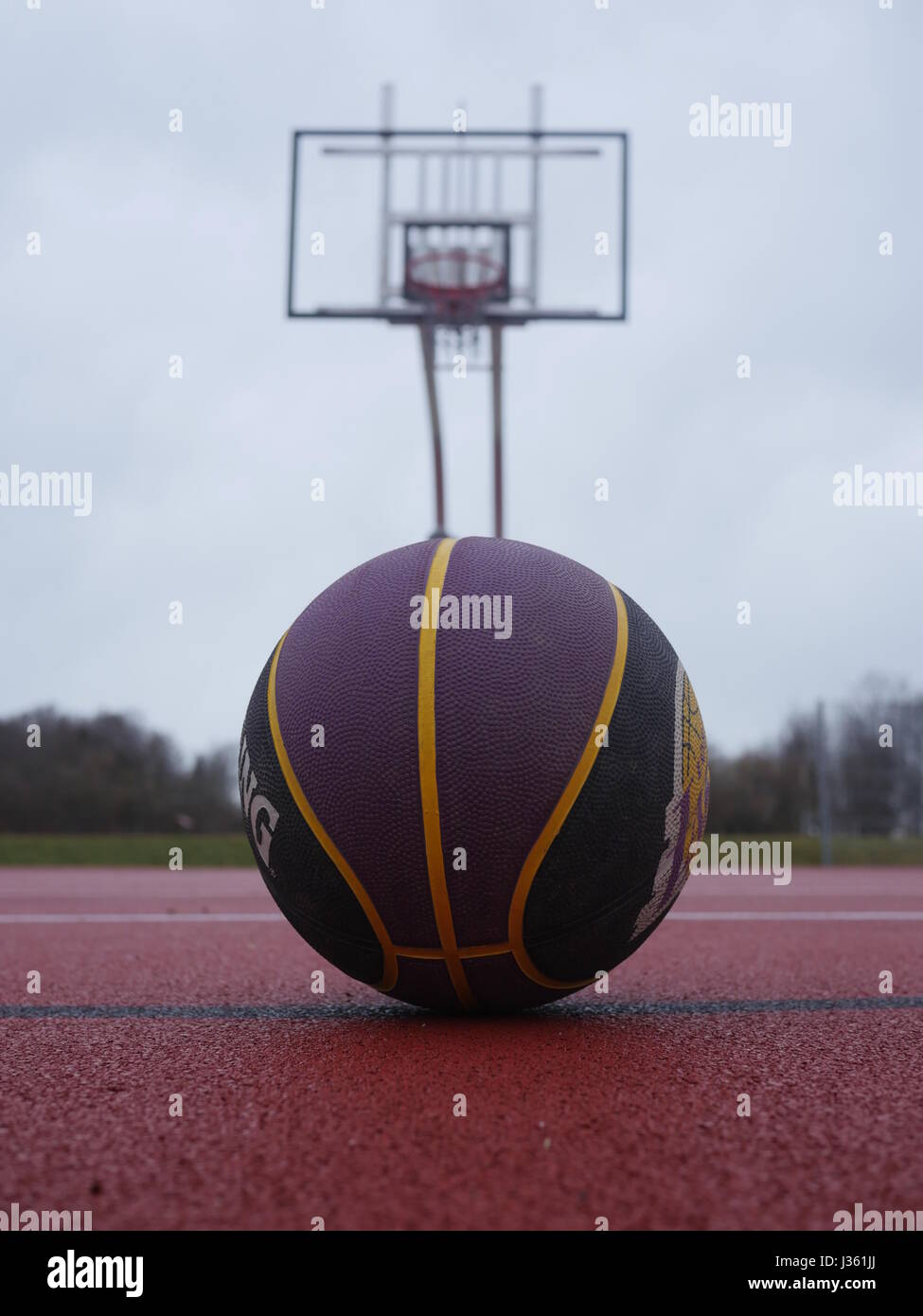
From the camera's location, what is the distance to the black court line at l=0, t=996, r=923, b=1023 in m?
3.48

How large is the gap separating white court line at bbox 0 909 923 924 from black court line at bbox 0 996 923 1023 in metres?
3.74

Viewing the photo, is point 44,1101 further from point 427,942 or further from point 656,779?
point 656,779

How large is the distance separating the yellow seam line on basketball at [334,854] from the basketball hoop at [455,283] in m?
9.05

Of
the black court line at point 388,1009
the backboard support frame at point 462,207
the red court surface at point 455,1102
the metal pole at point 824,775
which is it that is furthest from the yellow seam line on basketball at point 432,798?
the metal pole at point 824,775

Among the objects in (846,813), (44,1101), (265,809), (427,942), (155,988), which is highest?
(265,809)

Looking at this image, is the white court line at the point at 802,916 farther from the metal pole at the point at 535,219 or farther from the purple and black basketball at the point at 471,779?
the metal pole at the point at 535,219

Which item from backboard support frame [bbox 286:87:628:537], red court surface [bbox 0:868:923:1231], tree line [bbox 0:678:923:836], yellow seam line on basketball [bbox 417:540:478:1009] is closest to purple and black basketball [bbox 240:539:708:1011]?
yellow seam line on basketball [bbox 417:540:478:1009]

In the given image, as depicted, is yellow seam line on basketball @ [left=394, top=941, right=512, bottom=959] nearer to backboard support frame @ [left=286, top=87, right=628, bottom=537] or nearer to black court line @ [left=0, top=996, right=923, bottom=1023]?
black court line @ [left=0, top=996, right=923, bottom=1023]

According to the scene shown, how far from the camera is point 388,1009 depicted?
3557mm

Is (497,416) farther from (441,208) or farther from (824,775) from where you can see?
(824,775)
